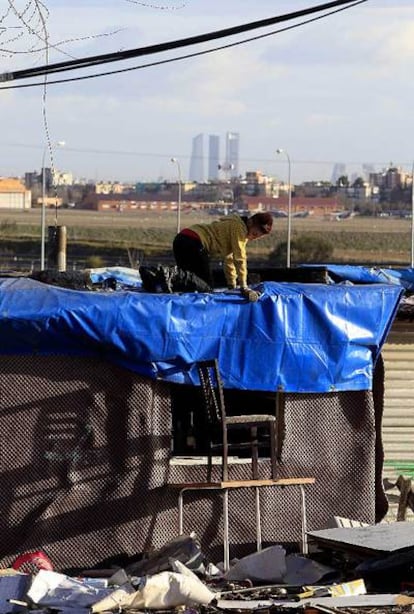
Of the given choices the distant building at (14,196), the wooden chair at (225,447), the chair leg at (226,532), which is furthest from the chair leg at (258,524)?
the distant building at (14,196)

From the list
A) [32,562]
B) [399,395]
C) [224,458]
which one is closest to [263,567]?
[224,458]

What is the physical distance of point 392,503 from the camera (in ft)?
40.2

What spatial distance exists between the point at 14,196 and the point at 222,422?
157 meters

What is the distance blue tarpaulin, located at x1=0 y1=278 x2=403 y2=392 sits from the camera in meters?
10.4

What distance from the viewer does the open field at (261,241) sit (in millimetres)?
90188

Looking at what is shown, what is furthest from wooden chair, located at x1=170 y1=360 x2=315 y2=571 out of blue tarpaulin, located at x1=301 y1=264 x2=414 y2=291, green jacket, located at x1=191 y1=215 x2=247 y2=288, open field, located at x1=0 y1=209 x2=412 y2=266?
open field, located at x1=0 y1=209 x2=412 y2=266

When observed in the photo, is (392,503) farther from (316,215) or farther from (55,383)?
(316,215)

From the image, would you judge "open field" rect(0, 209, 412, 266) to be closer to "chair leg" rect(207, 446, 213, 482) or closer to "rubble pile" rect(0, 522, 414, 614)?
"chair leg" rect(207, 446, 213, 482)

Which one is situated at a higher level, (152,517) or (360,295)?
(360,295)

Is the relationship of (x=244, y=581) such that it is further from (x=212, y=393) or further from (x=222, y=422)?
(x=212, y=393)

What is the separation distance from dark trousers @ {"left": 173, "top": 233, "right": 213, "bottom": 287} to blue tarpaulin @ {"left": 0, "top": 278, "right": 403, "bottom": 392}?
3.81 ft

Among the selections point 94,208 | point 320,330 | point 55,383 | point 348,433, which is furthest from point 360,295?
point 94,208

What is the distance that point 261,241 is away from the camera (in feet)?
354

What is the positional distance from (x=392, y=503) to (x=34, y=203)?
16306 centimetres
